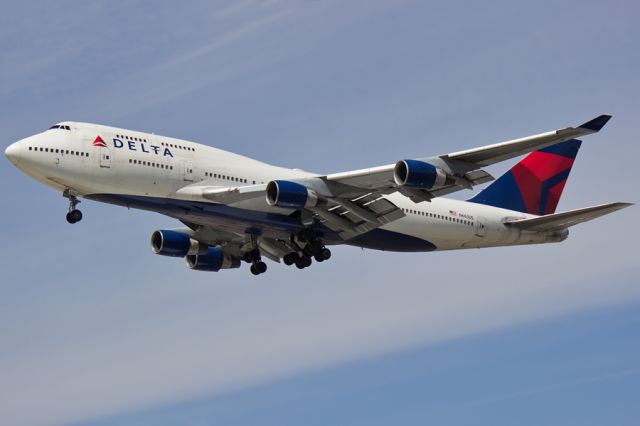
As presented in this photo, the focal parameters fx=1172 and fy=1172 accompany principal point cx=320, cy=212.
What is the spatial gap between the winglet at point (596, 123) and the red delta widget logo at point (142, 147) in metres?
17.1

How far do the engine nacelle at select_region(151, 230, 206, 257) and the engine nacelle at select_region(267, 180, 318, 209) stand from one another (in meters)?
9.09

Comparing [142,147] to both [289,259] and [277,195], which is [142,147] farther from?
[289,259]

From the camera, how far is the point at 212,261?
2282 inches

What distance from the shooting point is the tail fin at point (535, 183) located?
59281 mm

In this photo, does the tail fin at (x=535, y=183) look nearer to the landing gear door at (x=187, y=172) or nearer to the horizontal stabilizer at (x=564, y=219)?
the horizontal stabilizer at (x=564, y=219)

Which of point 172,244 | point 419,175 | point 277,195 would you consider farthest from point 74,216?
point 419,175

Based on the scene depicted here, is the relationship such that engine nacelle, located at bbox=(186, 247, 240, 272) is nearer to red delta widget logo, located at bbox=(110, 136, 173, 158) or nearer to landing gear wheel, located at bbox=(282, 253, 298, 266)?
landing gear wheel, located at bbox=(282, 253, 298, 266)

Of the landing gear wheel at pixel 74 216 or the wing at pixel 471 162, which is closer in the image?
the wing at pixel 471 162

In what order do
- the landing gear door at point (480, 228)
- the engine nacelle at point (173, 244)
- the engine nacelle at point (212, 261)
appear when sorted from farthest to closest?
the engine nacelle at point (212, 261)
the landing gear door at point (480, 228)
the engine nacelle at point (173, 244)

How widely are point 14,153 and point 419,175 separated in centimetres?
1653

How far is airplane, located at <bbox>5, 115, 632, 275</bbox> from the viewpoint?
47.7 m

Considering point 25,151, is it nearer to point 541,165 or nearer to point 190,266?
point 190,266

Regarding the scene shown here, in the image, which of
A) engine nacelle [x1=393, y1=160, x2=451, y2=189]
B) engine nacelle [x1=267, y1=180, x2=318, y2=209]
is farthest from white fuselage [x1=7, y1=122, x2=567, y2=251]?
engine nacelle [x1=393, y1=160, x2=451, y2=189]

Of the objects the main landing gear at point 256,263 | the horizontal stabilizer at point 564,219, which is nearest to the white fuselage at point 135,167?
the main landing gear at point 256,263
